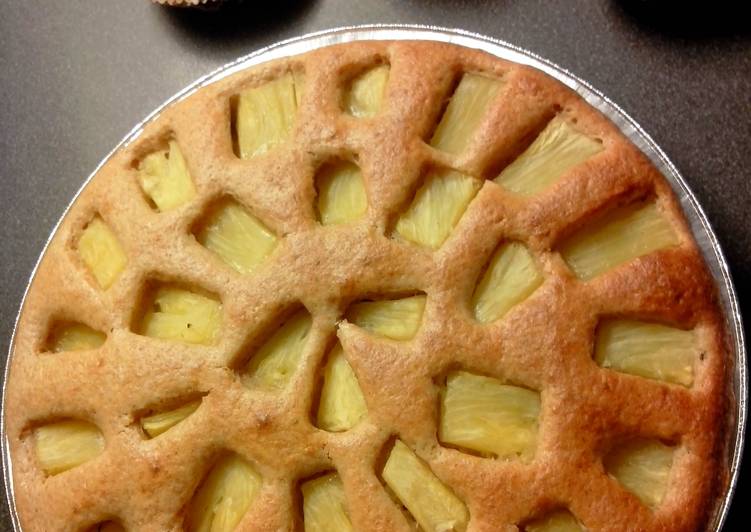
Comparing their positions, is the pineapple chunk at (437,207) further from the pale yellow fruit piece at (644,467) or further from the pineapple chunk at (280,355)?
the pale yellow fruit piece at (644,467)

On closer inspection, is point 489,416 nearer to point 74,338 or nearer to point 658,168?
point 658,168

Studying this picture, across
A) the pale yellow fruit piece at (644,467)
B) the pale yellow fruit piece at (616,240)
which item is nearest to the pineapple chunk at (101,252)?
the pale yellow fruit piece at (616,240)

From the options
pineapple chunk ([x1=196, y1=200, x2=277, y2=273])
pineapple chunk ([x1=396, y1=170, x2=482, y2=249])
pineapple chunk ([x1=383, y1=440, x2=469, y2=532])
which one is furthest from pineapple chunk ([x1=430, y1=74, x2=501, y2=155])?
pineapple chunk ([x1=383, y1=440, x2=469, y2=532])

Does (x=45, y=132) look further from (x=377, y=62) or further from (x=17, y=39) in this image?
(x=377, y=62)

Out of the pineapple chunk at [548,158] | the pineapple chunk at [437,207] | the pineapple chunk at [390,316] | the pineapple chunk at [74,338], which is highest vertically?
the pineapple chunk at [548,158]

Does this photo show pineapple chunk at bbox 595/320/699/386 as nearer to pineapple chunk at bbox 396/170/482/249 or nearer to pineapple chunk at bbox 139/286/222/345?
pineapple chunk at bbox 396/170/482/249

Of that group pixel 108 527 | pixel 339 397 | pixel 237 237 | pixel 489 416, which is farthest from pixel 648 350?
pixel 108 527

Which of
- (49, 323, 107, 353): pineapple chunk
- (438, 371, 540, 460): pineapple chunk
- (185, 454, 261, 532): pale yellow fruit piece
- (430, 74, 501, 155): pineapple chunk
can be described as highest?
(430, 74, 501, 155): pineapple chunk

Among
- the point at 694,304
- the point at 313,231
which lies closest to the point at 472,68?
the point at 313,231
